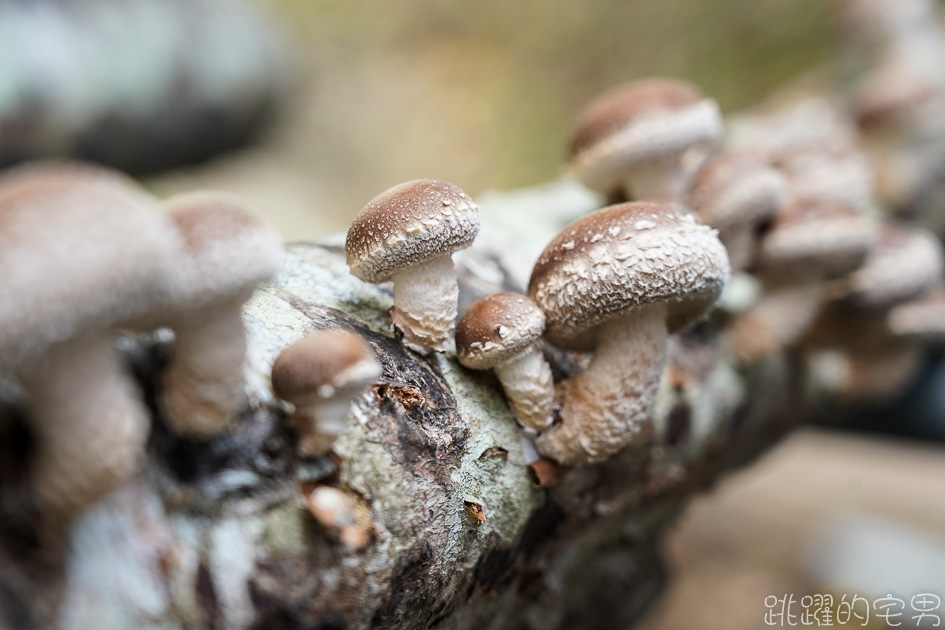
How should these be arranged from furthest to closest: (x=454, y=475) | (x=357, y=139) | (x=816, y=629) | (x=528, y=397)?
(x=357, y=139), (x=816, y=629), (x=528, y=397), (x=454, y=475)

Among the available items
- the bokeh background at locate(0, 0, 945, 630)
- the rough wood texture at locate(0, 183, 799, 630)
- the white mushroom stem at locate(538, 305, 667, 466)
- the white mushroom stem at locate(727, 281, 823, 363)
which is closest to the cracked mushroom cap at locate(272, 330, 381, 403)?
the rough wood texture at locate(0, 183, 799, 630)

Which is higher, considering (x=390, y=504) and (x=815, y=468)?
(x=390, y=504)

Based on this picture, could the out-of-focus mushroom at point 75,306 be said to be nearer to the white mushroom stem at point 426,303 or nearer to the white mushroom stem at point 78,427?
the white mushroom stem at point 78,427

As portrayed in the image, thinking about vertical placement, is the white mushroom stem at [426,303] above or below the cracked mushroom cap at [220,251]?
below

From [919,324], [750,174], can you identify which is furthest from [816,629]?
[750,174]

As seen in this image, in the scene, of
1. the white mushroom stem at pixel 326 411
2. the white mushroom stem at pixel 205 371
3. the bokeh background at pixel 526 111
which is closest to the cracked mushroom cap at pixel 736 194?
the white mushroom stem at pixel 326 411

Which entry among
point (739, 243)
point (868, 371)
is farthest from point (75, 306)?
point (868, 371)

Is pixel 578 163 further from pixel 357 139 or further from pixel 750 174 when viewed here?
pixel 357 139
